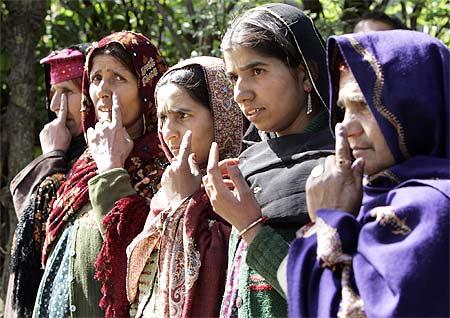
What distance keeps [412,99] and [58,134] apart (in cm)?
246

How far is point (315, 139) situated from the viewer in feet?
9.43

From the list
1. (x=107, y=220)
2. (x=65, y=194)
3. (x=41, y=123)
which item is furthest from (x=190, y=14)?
(x=107, y=220)

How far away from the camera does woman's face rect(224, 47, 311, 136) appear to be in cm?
291

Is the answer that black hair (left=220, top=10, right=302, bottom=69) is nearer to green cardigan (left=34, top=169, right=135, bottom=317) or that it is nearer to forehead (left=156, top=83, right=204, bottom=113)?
forehead (left=156, top=83, right=204, bottom=113)

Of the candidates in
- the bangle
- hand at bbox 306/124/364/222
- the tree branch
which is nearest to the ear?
the bangle

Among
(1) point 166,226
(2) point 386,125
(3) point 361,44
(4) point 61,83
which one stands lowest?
(1) point 166,226

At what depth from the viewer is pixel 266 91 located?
2.91 m

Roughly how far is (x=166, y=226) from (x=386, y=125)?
105 cm

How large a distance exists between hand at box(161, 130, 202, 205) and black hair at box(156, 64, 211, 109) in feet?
0.83

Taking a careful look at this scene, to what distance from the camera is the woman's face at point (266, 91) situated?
115 inches

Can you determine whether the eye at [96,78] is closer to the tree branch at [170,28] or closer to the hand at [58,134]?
the hand at [58,134]

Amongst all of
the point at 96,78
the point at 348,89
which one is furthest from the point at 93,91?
the point at 348,89

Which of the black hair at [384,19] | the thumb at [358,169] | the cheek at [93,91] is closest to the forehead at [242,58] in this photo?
the thumb at [358,169]

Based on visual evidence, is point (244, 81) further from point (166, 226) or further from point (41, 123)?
point (41, 123)
